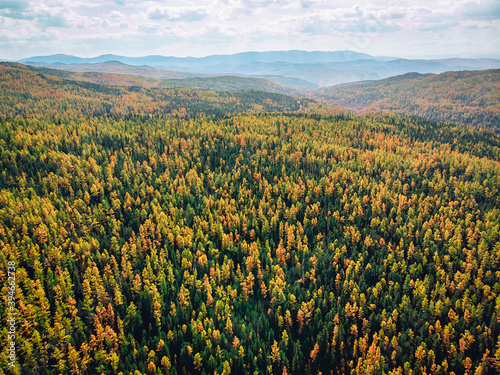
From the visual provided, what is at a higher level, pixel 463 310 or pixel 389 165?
pixel 389 165

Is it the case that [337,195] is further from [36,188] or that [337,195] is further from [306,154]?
[36,188]

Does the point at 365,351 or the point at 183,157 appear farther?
the point at 183,157

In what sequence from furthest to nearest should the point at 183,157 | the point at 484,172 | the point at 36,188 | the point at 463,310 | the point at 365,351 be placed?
the point at 183,157 < the point at 484,172 < the point at 36,188 < the point at 463,310 < the point at 365,351

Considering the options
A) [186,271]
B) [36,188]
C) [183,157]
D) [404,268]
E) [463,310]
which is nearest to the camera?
[463,310]

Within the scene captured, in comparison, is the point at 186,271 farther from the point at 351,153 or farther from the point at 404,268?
the point at 351,153

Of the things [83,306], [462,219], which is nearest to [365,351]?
[83,306]

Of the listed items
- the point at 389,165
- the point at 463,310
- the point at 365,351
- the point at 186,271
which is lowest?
the point at 365,351

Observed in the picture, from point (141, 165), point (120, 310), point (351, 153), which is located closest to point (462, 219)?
point (351, 153)
